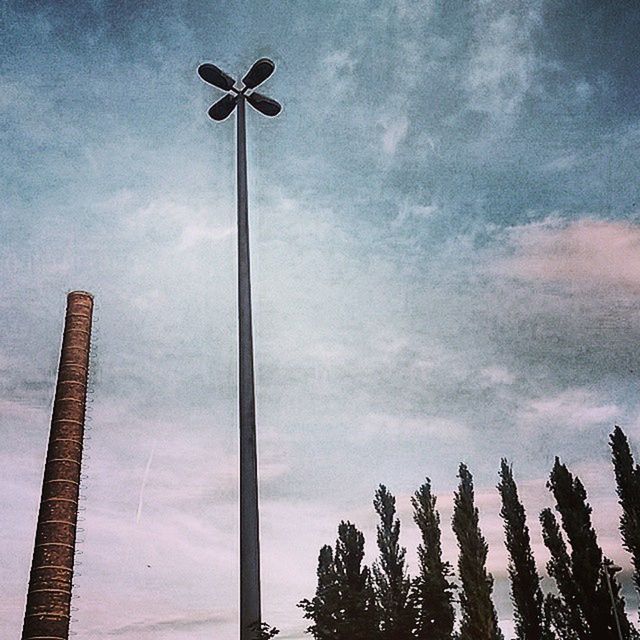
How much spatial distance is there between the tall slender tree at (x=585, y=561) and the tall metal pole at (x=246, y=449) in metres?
29.3

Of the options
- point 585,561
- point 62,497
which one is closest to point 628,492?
point 585,561

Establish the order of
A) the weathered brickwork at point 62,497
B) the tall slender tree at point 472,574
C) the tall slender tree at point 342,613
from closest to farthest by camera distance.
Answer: the tall slender tree at point 342,613
the weathered brickwork at point 62,497
the tall slender tree at point 472,574

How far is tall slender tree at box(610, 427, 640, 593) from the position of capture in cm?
3556

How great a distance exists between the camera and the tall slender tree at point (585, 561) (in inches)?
1286

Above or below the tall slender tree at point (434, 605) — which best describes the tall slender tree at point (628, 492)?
above

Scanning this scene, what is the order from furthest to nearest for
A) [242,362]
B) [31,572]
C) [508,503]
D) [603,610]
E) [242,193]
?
[508,503]
[603,610]
[31,572]
[242,193]
[242,362]

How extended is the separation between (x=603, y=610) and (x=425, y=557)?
1085 centimetres

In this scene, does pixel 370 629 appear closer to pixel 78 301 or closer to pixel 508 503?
pixel 78 301

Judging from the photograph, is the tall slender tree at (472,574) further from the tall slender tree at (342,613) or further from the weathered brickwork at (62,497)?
the tall slender tree at (342,613)

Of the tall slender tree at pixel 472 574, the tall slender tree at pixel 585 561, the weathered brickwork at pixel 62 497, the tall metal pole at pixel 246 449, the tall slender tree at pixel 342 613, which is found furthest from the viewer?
the tall slender tree at pixel 472 574

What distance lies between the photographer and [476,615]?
121ft

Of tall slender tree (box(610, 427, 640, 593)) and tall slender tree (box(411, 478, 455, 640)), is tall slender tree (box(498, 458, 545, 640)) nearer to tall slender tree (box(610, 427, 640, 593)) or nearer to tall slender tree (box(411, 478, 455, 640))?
tall slender tree (box(610, 427, 640, 593))

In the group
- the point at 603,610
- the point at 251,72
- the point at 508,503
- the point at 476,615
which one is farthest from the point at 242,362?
the point at 508,503

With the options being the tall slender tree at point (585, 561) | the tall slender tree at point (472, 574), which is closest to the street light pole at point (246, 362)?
the tall slender tree at point (585, 561)
